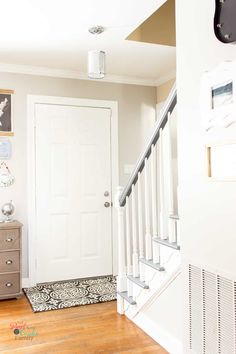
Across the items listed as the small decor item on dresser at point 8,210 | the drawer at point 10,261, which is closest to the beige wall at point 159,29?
the small decor item on dresser at point 8,210

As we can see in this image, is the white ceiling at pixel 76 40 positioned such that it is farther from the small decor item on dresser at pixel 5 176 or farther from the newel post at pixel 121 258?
the newel post at pixel 121 258

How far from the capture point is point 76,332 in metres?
2.94

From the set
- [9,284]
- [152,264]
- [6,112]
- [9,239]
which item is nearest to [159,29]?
[6,112]

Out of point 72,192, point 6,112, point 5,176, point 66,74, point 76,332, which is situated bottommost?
point 76,332

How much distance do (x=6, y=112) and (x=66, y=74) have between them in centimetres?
82

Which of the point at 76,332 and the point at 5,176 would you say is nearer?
the point at 76,332

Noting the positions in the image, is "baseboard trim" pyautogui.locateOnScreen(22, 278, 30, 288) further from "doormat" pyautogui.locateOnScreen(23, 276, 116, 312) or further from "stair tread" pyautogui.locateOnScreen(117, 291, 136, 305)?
"stair tread" pyautogui.locateOnScreen(117, 291, 136, 305)

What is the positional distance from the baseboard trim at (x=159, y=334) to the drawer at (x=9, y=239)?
1.43 m

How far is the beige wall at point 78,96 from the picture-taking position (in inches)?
162

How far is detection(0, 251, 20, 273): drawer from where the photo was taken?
12.1 ft

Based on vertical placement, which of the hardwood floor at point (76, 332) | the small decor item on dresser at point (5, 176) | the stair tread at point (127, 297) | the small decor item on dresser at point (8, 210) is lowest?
the hardwood floor at point (76, 332)

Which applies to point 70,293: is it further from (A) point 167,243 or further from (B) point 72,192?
(A) point 167,243

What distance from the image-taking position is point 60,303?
3.54 m

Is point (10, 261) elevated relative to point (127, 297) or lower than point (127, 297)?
elevated
